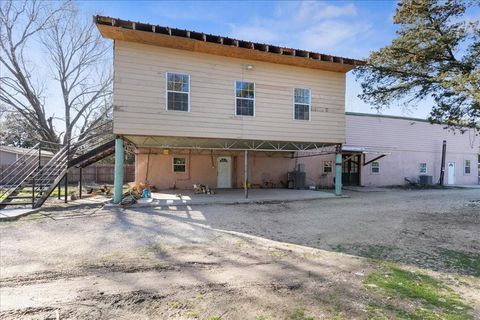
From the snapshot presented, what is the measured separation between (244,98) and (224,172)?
243 inches

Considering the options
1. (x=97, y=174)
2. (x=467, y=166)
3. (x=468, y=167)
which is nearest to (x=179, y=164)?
(x=97, y=174)

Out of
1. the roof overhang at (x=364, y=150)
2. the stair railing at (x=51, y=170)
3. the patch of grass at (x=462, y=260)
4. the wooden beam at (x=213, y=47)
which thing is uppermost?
the wooden beam at (x=213, y=47)

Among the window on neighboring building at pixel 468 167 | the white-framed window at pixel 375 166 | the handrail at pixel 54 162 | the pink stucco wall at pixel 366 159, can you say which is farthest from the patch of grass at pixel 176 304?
the window on neighboring building at pixel 468 167

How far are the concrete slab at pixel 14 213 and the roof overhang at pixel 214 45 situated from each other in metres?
5.92

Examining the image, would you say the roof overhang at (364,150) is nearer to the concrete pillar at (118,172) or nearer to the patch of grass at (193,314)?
the concrete pillar at (118,172)

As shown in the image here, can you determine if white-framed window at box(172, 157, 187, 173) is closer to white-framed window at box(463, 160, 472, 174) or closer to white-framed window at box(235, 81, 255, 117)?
white-framed window at box(235, 81, 255, 117)

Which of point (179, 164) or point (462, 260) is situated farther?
point (179, 164)

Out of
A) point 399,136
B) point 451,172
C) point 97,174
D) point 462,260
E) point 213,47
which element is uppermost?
point 213,47

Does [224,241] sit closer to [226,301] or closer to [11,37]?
[226,301]

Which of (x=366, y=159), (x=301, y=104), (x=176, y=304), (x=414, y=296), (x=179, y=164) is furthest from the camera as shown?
(x=366, y=159)

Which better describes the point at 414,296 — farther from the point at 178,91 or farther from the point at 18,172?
the point at 18,172

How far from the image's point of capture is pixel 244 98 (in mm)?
10898

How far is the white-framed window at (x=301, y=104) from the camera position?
38.2 ft

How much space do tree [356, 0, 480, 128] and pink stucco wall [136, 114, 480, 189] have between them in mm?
3237
